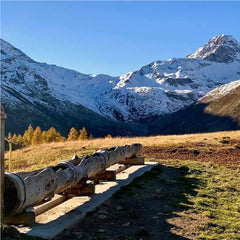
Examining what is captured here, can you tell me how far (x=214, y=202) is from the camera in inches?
525

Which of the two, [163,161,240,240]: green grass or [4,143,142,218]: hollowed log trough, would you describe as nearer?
[4,143,142,218]: hollowed log trough

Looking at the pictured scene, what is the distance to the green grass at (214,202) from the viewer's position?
33.1ft

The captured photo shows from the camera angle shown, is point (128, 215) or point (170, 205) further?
point (170, 205)

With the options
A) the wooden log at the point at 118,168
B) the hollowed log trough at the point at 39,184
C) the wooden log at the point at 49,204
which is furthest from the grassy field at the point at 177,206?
the wooden log at the point at 118,168

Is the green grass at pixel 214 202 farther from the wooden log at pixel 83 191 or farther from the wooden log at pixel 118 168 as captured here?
the wooden log at pixel 118 168

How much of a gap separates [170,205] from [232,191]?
391 centimetres

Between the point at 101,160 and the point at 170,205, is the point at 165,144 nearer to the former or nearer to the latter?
the point at 101,160

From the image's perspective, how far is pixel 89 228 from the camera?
1014 cm

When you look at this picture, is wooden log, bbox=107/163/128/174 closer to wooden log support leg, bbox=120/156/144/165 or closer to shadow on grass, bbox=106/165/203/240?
wooden log support leg, bbox=120/156/144/165

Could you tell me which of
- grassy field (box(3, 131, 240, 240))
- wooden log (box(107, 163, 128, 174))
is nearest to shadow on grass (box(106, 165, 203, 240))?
grassy field (box(3, 131, 240, 240))

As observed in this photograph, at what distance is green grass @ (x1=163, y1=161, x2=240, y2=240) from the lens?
33.1 feet

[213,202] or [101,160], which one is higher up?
[101,160]

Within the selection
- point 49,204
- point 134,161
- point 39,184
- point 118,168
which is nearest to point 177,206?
point 49,204

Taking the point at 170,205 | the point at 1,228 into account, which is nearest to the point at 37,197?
the point at 1,228
